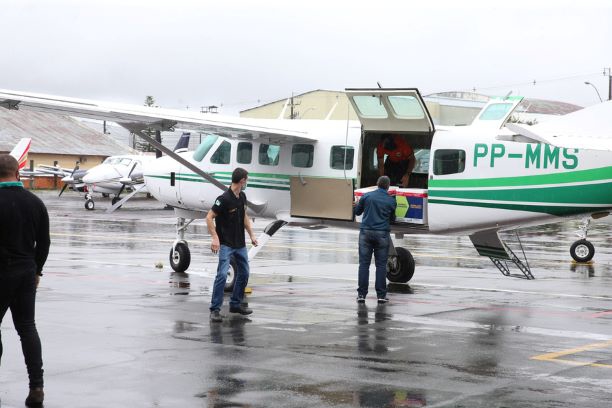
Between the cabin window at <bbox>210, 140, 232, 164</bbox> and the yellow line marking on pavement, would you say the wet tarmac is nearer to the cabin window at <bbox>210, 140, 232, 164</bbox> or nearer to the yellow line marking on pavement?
the yellow line marking on pavement

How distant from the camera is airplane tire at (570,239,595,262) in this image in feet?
74.1

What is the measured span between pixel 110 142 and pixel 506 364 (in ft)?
291

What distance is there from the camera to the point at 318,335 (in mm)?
11539

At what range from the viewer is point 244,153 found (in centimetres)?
1889

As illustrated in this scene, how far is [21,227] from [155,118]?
28.9 ft

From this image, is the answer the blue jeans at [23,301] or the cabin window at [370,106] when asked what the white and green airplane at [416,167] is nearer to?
the cabin window at [370,106]

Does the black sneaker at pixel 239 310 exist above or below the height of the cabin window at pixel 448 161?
below

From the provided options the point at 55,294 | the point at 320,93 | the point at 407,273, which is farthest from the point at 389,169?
the point at 320,93

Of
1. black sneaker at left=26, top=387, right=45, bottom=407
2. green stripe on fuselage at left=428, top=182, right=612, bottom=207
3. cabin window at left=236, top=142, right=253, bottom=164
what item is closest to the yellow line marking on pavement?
green stripe on fuselage at left=428, top=182, right=612, bottom=207

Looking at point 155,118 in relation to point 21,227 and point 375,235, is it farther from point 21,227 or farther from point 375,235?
point 21,227

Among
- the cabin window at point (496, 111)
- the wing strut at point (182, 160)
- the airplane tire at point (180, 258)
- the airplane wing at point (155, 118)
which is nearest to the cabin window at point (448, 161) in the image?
the cabin window at point (496, 111)

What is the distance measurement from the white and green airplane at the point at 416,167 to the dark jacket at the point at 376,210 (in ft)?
5.69

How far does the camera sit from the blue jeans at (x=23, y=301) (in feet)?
26.1

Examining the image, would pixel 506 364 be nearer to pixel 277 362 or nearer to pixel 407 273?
pixel 277 362
